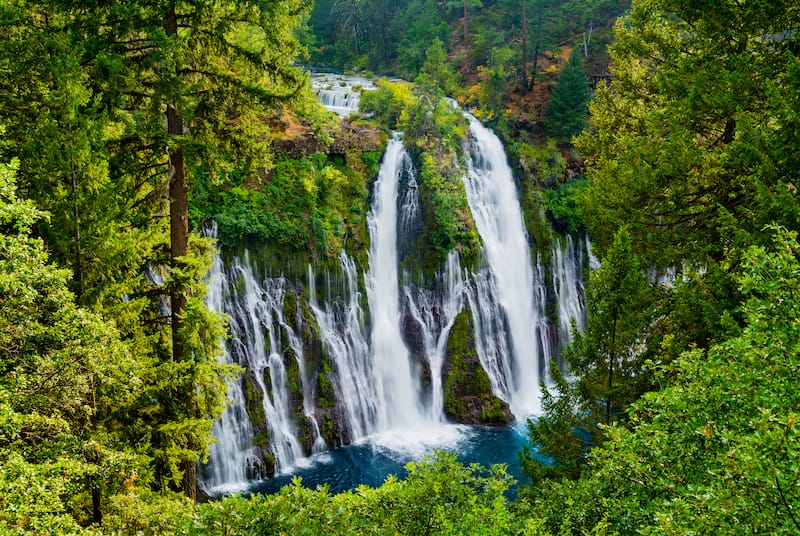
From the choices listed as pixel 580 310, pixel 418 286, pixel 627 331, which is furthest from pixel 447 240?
pixel 627 331

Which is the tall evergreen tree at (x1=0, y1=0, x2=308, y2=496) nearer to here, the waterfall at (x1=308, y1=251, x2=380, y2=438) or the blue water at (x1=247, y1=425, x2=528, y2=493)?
the blue water at (x1=247, y1=425, x2=528, y2=493)

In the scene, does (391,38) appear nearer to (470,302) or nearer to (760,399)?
(470,302)

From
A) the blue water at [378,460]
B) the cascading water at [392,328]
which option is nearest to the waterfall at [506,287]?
the cascading water at [392,328]

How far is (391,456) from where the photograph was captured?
17094 mm

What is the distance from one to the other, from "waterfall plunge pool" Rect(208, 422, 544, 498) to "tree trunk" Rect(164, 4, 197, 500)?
24.2 feet

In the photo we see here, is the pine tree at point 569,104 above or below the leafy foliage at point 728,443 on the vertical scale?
above

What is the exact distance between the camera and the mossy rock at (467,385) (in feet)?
64.8

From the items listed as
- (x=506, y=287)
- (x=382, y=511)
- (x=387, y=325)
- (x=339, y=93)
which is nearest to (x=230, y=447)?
(x=387, y=325)

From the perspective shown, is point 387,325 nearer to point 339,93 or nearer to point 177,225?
point 177,225

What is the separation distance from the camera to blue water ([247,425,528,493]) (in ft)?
51.3

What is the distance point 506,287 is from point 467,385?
5.46 meters

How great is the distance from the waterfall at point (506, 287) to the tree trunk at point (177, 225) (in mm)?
15013

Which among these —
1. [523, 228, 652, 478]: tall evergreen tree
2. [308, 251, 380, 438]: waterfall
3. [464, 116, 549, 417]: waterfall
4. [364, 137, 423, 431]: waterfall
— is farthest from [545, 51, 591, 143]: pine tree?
[523, 228, 652, 478]: tall evergreen tree

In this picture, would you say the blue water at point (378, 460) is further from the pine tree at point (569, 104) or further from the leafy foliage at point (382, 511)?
the pine tree at point (569, 104)
